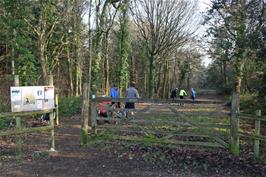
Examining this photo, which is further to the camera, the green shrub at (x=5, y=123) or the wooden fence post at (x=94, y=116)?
the green shrub at (x=5, y=123)

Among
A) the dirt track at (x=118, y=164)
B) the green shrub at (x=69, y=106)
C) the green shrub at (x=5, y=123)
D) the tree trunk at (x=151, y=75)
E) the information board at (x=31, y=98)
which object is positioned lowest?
the dirt track at (x=118, y=164)

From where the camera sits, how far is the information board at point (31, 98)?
8547 millimetres

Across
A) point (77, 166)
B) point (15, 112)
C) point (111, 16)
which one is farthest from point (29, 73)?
point (77, 166)

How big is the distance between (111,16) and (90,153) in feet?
56.8

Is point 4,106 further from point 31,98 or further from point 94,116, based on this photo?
point 31,98

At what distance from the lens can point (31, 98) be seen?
8.84 metres

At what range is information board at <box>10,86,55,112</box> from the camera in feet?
28.0

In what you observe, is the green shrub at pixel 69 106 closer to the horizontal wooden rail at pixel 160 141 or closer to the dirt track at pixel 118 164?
the dirt track at pixel 118 164

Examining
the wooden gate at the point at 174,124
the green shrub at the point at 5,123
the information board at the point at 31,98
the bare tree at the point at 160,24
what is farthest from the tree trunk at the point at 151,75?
the information board at the point at 31,98

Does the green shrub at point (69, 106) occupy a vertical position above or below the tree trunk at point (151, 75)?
below

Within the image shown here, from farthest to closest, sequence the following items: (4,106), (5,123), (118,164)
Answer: (4,106) < (5,123) < (118,164)

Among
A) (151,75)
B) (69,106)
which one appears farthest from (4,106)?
(151,75)

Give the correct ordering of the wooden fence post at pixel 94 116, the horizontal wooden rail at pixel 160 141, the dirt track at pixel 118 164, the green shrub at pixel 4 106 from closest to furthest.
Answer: the dirt track at pixel 118 164 → the horizontal wooden rail at pixel 160 141 → the wooden fence post at pixel 94 116 → the green shrub at pixel 4 106

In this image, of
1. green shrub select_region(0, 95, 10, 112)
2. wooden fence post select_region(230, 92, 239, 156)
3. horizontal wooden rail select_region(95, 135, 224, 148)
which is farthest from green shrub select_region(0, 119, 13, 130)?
wooden fence post select_region(230, 92, 239, 156)
